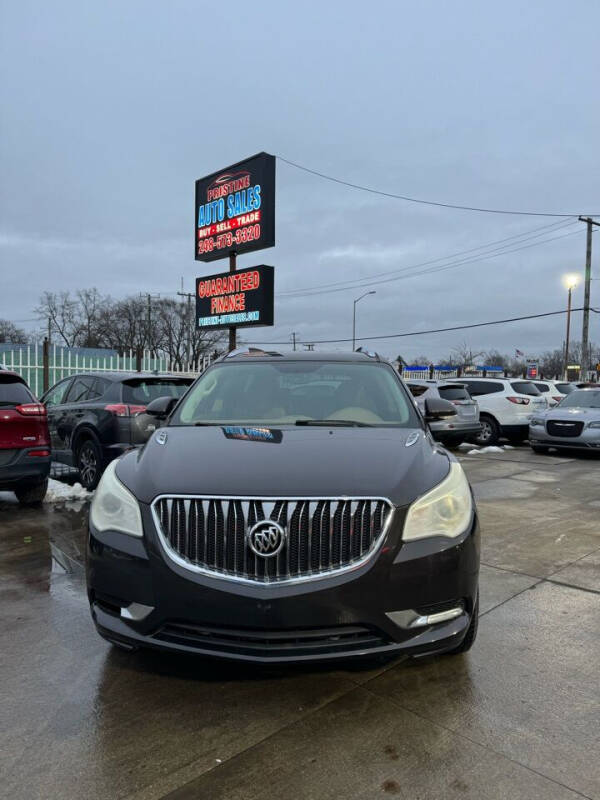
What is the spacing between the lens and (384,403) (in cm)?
409

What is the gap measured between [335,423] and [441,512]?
120 centimetres

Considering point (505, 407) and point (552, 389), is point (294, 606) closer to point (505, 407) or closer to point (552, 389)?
point (505, 407)

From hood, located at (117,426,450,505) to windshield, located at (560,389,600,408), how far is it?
1127cm

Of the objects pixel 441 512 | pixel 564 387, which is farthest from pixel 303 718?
pixel 564 387

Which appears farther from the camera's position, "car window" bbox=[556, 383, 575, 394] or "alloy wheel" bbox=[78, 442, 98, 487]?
"car window" bbox=[556, 383, 575, 394]

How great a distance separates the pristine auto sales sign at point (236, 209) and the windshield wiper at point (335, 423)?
1307 cm

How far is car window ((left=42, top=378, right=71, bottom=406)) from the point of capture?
8.62 m

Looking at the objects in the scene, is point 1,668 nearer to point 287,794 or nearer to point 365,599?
point 287,794

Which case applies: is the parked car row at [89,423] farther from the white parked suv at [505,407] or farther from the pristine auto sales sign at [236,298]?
the pristine auto sales sign at [236,298]

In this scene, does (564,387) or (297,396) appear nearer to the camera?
(297,396)

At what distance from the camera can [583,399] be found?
13.5 metres

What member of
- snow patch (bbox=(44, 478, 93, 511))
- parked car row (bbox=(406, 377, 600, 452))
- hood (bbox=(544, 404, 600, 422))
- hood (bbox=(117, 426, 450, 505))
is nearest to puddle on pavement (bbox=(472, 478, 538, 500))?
parked car row (bbox=(406, 377, 600, 452))

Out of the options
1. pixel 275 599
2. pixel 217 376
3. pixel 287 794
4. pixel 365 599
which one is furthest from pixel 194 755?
pixel 217 376

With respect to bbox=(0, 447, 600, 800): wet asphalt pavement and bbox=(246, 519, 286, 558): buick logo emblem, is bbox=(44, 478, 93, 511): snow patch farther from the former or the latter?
bbox=(246, 519, 286, 558): buick logo emblem
